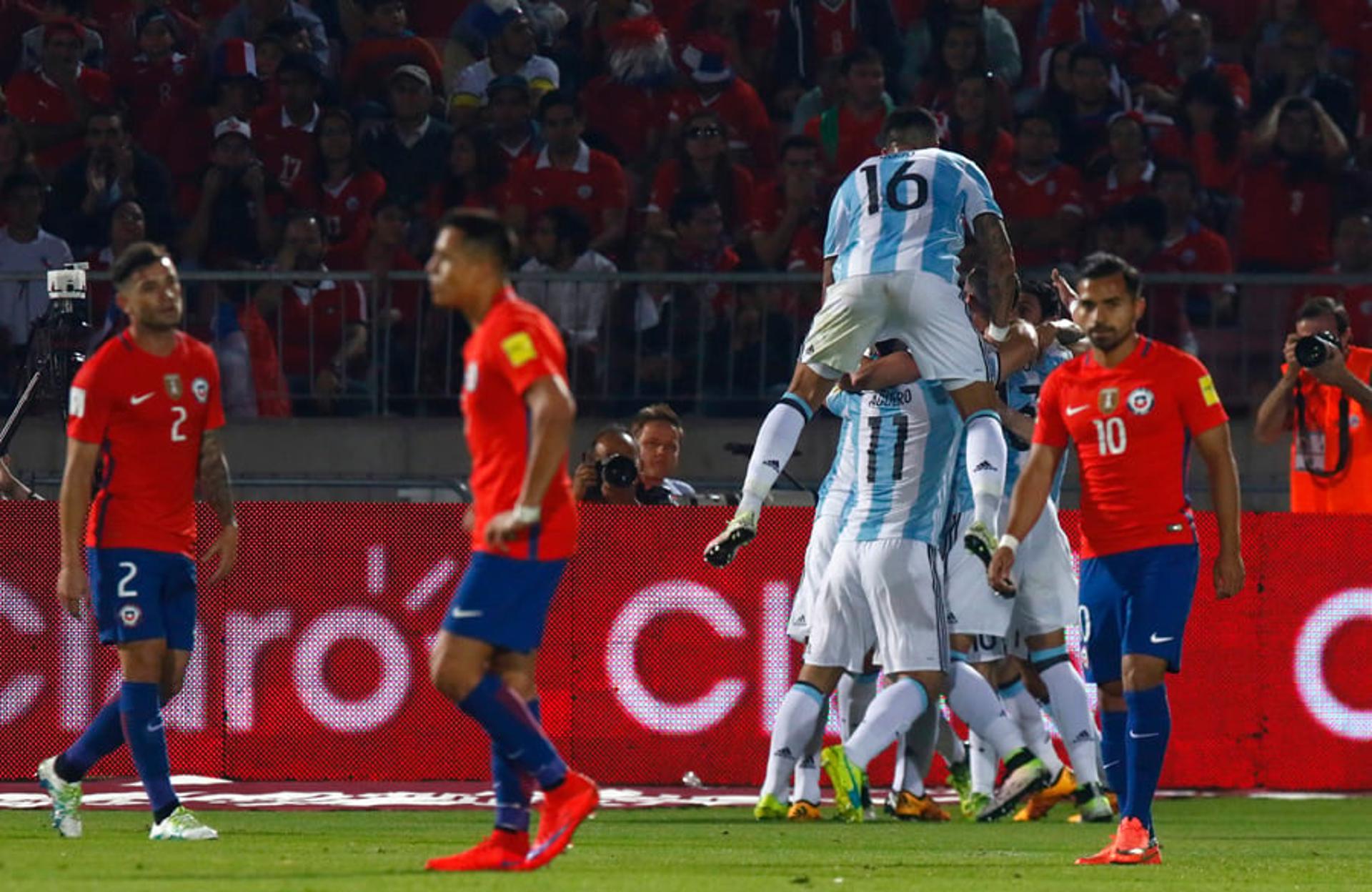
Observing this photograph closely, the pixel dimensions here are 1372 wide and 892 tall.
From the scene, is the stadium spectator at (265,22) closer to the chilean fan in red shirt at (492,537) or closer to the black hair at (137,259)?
the black hair at (137,259)

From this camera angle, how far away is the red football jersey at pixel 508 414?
7773 mm

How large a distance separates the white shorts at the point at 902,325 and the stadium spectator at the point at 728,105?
7.26 meters

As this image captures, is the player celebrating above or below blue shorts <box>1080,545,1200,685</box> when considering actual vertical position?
above

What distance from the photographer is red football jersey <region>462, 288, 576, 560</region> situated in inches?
306

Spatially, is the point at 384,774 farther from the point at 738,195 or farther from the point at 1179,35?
the point at 1179,35

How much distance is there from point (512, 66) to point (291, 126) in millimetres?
1721

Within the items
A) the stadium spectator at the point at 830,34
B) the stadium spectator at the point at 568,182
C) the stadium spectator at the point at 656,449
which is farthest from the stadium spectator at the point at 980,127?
the stadium spectator at the point at 656,449

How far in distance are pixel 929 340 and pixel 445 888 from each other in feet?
14.8

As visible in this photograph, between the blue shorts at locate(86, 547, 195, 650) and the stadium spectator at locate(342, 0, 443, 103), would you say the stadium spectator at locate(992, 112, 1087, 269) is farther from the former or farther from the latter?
the blue shorts at locate(86, 547, 195, 650)

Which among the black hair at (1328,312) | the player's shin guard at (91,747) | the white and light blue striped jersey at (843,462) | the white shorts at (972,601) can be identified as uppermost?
the black hair at (1328,312)

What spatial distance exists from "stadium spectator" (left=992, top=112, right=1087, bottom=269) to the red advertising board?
394 cm

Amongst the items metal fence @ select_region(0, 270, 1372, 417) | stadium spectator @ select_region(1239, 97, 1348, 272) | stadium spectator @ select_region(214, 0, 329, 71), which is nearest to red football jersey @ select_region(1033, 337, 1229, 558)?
metal fence @ select_region(0, 270, 1372, 417)

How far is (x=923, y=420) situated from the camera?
11.9 metres

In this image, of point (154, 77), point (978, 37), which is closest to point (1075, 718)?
point (978, 37)
